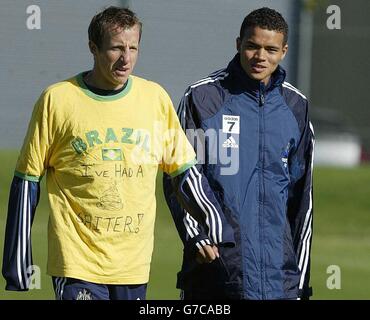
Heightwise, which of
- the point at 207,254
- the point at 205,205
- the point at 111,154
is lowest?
the point at 207,254

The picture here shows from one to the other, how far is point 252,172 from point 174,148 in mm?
460

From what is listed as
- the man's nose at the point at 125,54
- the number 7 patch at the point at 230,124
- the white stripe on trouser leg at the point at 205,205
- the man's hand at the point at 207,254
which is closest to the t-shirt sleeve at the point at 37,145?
the man's nose at the point at 125,54

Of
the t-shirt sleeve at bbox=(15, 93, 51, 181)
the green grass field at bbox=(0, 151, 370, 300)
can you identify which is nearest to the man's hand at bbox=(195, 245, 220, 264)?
the t-shirt sleeve at bbox=(15, 93, 51, 181)

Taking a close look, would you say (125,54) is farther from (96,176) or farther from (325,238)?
(325,238)

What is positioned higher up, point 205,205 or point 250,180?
point 250,180

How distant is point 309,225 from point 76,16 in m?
6.22

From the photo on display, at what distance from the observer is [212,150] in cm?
→ 550

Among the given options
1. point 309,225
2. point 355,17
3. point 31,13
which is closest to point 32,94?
point 31,13

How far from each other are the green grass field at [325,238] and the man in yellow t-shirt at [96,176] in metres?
3.02

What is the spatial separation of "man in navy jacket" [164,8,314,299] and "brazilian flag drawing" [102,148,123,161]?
17.0 inches

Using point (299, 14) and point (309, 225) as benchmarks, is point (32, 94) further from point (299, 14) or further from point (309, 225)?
point (309, 225)

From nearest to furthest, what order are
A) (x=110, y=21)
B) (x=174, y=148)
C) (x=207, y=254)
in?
1. (x=110, y=21)
2. (x=174, y=148)
3. (x=207, y=254)

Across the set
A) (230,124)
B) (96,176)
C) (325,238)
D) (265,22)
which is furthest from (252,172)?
(325,238)

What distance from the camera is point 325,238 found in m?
12.0
